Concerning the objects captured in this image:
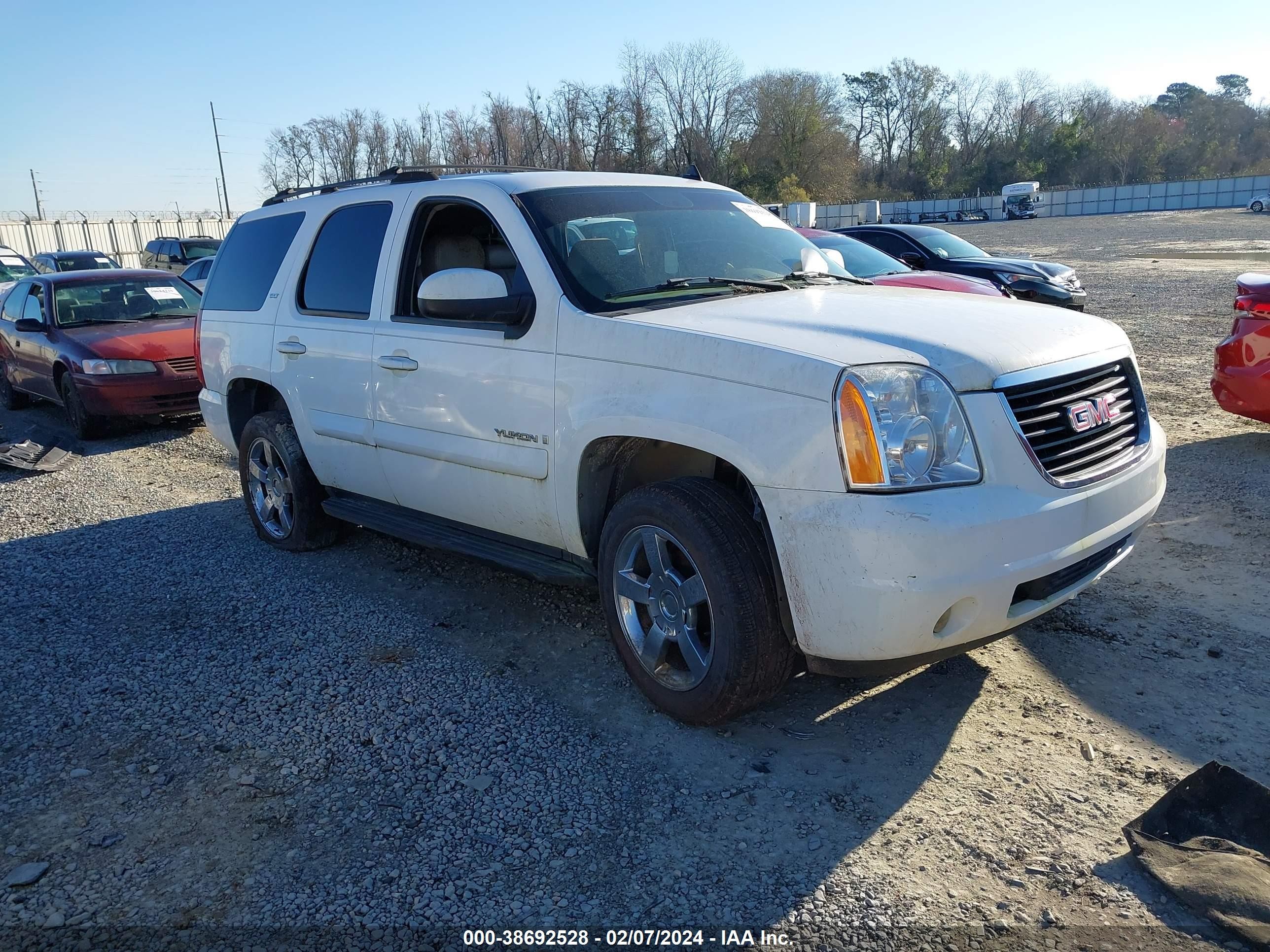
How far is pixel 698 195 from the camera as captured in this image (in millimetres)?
4754

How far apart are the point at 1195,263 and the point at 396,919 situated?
28.4m

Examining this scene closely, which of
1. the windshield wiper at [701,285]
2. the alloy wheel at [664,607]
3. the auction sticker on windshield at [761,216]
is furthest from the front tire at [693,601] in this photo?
the auction sticker on windshield at [761,216]

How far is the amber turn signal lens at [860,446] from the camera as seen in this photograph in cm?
292

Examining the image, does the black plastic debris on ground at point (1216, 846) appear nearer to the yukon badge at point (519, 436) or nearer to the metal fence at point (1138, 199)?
the yukon badge at point (519, 436)

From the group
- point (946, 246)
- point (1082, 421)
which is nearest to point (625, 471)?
point (1082, 421)

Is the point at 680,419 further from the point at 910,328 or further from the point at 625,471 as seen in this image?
the point at 910,328

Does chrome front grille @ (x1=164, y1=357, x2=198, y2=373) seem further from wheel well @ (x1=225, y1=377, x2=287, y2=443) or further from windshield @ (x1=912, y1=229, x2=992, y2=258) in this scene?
windshield @ (x1=912, y1=229, x2=992, y2=258)

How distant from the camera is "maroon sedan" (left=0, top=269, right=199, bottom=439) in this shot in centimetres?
955

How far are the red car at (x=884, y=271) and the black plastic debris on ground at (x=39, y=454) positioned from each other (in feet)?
23.3

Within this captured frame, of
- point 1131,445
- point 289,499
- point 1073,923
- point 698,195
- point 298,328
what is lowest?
point 1073,923

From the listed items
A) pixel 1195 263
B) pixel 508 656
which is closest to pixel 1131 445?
pixel 508 656

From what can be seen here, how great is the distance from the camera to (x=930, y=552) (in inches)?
112

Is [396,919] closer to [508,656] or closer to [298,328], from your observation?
[508,656]

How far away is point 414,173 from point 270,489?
7.37 ft
